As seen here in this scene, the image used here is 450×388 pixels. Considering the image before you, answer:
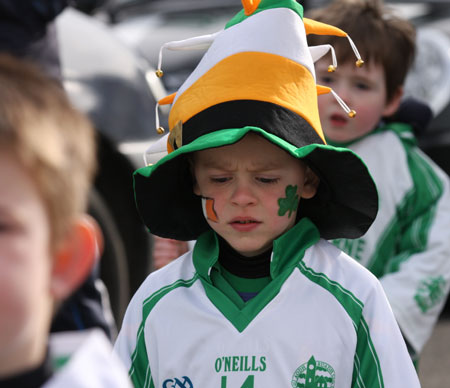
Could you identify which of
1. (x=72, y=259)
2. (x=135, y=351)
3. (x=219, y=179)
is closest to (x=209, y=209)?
(x=219, y=179)

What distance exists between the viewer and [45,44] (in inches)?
123

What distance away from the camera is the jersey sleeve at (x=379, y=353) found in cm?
247

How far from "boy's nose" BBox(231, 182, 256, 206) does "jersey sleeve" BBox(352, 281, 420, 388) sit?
1.27 feet

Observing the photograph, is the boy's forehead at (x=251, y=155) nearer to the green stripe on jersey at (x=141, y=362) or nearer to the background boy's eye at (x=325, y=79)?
the green stripe on jersey at (x=141, y=362)

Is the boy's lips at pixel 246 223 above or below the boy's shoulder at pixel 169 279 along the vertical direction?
above

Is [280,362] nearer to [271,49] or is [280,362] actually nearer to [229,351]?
[229,351]

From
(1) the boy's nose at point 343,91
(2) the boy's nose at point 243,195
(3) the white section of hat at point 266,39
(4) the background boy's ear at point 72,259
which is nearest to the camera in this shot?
(4) the background boy's ear at point 72,259

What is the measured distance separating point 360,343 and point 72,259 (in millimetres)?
1076

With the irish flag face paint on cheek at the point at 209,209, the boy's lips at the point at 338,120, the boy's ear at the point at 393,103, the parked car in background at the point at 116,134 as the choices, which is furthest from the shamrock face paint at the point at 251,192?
the parked car in background at the point at 116,134

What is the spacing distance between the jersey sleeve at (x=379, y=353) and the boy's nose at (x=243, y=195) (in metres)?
0.39

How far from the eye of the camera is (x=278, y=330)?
2.52 m

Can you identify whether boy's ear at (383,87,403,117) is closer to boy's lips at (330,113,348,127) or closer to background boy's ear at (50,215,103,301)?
boy's lips at (330,113,348,127)

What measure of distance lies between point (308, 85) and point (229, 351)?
0.74 metres

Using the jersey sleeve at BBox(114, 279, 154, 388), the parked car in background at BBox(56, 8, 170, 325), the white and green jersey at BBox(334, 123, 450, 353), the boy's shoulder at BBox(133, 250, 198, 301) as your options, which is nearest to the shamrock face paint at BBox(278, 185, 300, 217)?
the boy's shoulder at BBox(133, 250, 198, 301)
